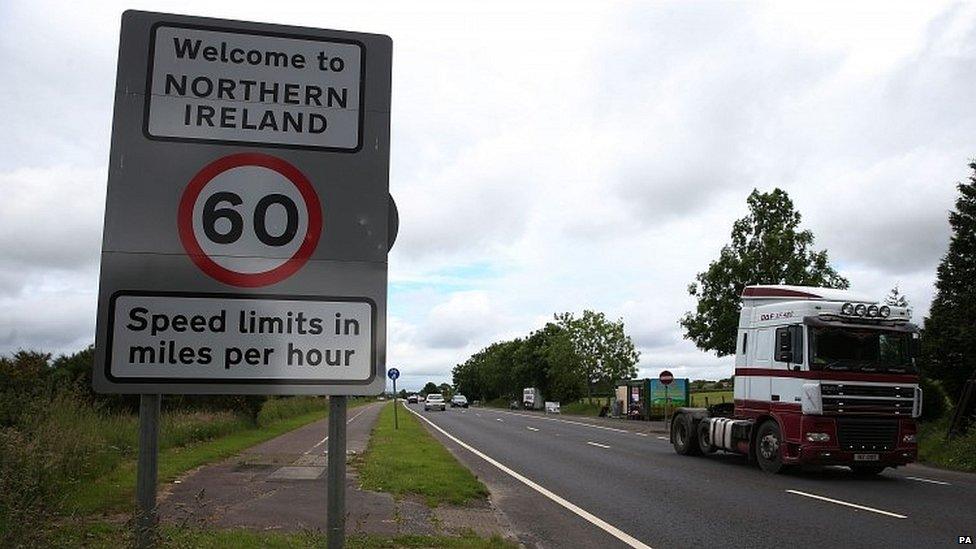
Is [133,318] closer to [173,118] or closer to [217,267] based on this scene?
[217,267]

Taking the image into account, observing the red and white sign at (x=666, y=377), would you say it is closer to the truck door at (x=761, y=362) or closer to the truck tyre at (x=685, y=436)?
the truck tyre at (x=685, y=436)

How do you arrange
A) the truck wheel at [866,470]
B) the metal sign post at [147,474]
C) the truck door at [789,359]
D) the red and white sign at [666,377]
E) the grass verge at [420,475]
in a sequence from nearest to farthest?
the metal sign post at [147,474] < the grass verge at [420,475] < the truck door at [789,359] < the truck wheel at [866,470] < the red and white sign at [666,377]

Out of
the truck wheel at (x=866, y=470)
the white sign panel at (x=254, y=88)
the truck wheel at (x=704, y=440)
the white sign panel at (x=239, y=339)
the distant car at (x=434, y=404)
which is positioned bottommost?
the distant car at (x=434, y=404)

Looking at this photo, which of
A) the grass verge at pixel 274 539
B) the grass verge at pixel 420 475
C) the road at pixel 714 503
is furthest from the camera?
the grass verge at pixel 420 475

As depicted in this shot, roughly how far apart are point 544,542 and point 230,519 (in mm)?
3748

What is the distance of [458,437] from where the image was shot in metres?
28.4

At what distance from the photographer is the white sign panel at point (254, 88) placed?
3.01 m

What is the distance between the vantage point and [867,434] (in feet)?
48.9

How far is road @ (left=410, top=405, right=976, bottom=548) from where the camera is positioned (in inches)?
356

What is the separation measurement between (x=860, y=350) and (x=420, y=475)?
8.98 meters

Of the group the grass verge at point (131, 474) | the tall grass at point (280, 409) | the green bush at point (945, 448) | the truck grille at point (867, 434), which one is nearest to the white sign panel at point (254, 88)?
the grass verge at point (131, 474)

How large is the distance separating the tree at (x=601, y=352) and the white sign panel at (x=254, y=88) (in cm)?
7053

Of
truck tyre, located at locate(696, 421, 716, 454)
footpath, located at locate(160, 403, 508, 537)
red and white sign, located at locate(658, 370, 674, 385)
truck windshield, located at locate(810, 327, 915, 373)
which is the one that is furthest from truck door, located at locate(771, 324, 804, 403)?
red and white sign, located at locate(658, 370, 674, 385)

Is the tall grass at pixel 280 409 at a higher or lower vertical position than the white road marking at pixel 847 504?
lower
